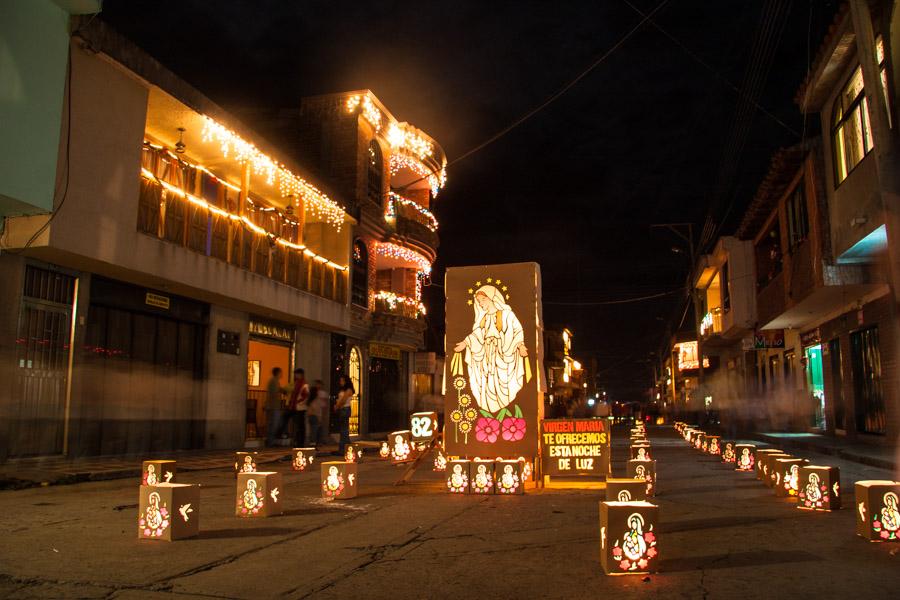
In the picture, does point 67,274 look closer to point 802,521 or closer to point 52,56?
point 52,56

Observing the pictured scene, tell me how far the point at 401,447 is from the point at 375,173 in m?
13.5

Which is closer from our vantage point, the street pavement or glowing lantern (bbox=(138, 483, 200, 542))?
the street pavement

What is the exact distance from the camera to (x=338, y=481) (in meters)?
9.12

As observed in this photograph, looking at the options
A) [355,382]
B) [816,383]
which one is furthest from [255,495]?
[816,383]

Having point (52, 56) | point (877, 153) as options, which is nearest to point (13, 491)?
point (52, 56)

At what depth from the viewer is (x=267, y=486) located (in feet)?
24.6

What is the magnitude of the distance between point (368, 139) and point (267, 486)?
19.6 metres

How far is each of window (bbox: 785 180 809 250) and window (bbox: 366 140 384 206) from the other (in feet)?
45.1

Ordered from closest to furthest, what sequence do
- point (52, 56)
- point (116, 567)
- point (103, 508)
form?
point (116, 567)
point (103, 508)
point (52, 56)

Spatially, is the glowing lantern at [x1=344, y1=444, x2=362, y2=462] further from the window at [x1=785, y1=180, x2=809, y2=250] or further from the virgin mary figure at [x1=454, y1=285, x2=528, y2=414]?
the window at [x1=785, y1=180, x2=809, y2=250]

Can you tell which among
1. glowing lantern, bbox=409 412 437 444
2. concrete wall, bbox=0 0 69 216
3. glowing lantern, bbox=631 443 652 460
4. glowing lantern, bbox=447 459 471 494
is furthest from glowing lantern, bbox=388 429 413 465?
concrete wall, bbox=0 0 69 216

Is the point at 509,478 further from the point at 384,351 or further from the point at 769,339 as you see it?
the point at 769,339

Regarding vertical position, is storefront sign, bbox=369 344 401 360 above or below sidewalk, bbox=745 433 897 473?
above

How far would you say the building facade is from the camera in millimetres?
12359
